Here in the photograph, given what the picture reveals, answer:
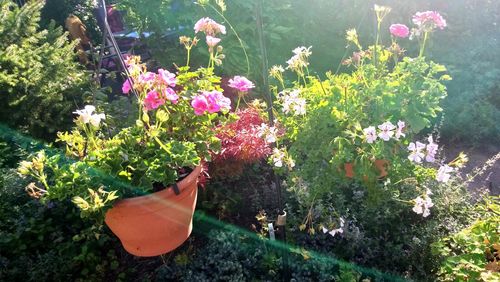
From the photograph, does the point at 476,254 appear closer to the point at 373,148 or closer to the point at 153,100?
the point at 373,148

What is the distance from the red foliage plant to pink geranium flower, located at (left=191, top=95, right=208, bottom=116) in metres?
0.40

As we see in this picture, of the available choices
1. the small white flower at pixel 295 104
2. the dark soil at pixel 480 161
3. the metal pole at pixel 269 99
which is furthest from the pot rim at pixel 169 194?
the dark soil at pixel 480 161

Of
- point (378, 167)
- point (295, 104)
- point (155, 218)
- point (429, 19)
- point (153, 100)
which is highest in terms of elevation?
point (429, 19)

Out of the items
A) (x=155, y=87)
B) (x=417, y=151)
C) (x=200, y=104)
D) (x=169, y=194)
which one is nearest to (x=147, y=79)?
(x=155, y=87)

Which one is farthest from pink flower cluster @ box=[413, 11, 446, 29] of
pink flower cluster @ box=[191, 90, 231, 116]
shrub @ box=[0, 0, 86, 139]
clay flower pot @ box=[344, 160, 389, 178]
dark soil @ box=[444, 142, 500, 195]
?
shrub @ box=[0, 0, 86, 139]

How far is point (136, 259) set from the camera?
2.34 metres

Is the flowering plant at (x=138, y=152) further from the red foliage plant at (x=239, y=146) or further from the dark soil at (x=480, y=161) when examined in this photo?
the dark soil at (x=480, y=161)

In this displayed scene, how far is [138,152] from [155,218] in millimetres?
287

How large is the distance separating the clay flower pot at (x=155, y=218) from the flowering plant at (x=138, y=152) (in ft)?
0.18

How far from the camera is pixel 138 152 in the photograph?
1.79 meters

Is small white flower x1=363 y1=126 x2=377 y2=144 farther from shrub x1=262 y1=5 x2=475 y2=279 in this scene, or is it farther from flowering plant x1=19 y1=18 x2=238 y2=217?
flowering plant x1=19 y1=18 x2=238 y2=217

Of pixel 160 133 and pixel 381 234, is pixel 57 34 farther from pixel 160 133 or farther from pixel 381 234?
pixel 381 234

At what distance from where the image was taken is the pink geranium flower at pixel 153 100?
5.63ft

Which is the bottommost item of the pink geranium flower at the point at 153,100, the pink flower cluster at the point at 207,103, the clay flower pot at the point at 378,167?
the clay flower pot at the point at 378,167
